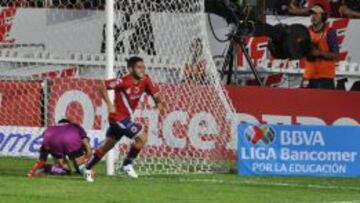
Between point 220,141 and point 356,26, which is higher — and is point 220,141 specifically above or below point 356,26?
below

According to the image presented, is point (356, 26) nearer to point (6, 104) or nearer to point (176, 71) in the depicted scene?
point (176, 71)

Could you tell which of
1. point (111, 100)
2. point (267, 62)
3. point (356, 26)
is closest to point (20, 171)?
point (111, 100)

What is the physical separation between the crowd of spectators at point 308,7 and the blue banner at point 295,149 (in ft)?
17.0

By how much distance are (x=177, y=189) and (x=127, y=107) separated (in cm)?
236

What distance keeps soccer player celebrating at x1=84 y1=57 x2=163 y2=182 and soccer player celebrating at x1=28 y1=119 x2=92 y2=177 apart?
2.01ft

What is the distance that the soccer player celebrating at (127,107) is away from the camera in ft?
52.4

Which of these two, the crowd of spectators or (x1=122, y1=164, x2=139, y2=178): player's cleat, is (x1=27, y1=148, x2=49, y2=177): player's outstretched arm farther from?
the crowd of spectators

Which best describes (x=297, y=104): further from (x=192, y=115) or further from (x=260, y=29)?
(x=192, y=115)

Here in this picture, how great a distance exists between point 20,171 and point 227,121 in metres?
3.37

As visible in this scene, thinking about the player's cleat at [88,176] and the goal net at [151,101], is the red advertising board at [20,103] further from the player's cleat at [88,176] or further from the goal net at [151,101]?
the player's cleat at [88,176]

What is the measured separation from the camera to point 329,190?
582 inches

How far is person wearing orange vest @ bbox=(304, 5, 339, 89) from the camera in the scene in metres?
18.8

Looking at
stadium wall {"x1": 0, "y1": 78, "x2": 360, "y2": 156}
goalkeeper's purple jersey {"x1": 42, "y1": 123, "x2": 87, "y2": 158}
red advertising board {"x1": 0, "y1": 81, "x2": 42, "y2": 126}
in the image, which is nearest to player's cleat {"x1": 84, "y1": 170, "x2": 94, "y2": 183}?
goalkeeper's purple jersey {"x1": 42, "y1": 123, "x2": 87, "y2": 158}

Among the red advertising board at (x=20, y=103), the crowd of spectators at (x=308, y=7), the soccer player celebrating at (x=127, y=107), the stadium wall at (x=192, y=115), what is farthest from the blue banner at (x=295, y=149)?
the crowd of spectators at (x=308, y=7)
